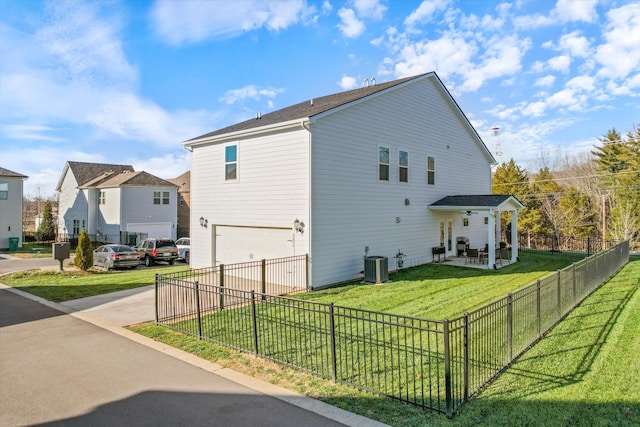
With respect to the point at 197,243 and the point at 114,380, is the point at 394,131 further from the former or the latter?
→ the point at 114,380

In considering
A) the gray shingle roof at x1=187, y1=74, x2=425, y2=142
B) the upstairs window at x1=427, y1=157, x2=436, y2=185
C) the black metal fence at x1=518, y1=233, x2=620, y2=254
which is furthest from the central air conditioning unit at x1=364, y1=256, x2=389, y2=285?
the black metal fence at x1=518, y1=233, x2=620, y2=254

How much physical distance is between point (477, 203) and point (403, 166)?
3872 millimetres

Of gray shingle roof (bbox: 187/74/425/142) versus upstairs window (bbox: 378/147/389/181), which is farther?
upstairs window (bbox: 378/147/389/181)

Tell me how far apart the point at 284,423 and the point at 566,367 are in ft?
15.1

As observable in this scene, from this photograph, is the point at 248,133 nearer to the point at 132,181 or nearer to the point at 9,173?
the point at 132,181

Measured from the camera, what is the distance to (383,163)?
1559 cm

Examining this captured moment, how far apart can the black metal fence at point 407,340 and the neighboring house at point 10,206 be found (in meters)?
30.4

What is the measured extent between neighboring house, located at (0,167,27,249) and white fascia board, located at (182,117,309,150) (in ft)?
79.7

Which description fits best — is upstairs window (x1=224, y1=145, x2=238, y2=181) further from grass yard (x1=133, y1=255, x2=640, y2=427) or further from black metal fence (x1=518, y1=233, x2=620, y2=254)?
black metal fence (x1=518, y1=233, x2=620, y2=254)

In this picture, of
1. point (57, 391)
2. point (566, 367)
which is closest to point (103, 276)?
point (57, 391)

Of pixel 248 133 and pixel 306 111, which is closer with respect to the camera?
pixel 248 133

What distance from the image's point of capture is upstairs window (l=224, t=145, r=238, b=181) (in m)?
15.1

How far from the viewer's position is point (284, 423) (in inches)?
176

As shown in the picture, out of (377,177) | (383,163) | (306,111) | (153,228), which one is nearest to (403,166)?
(383,163)
